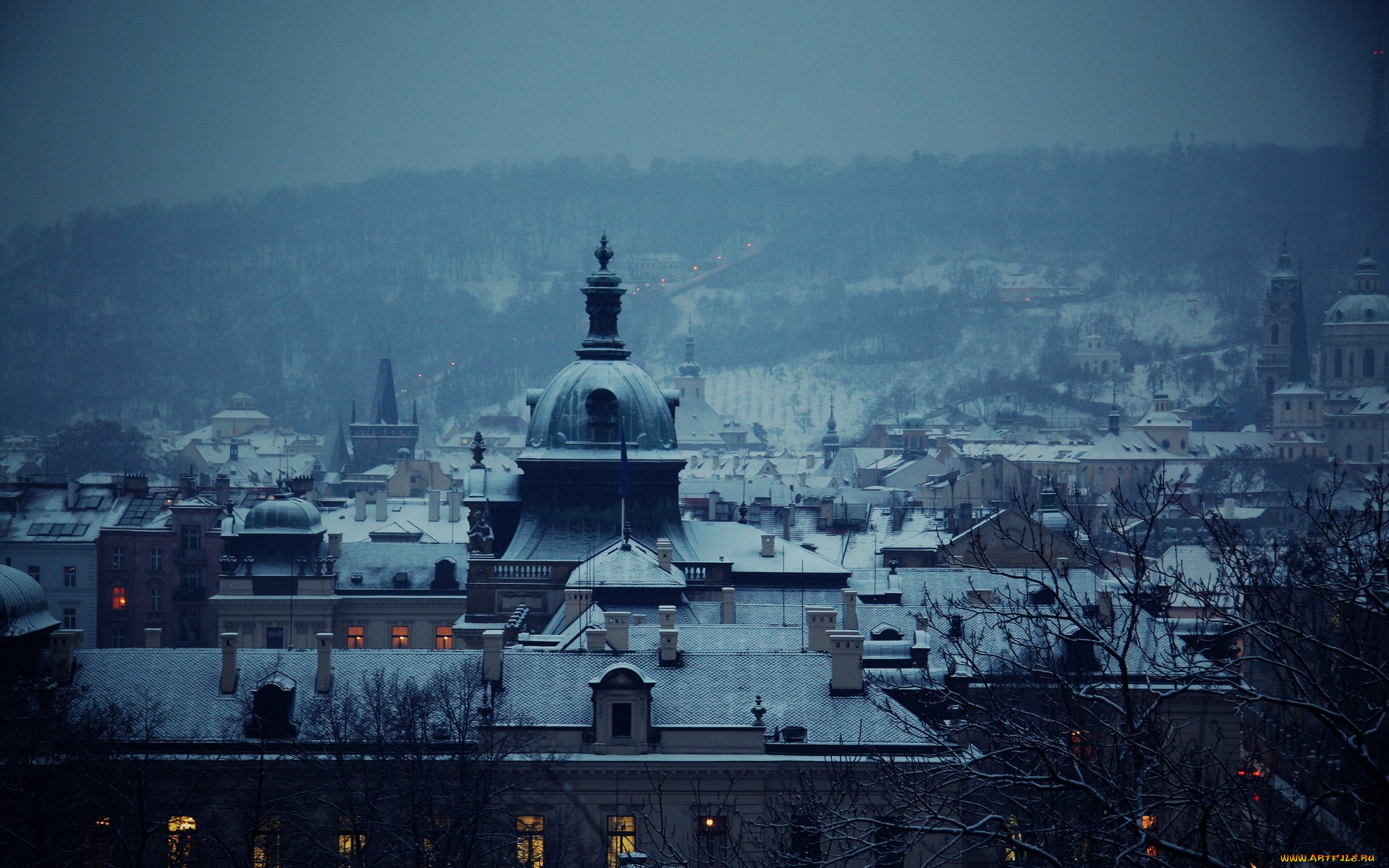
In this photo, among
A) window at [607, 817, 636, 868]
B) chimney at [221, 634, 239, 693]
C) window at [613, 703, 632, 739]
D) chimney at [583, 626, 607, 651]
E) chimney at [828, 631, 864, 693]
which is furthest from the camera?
chimney at [583, 626, 607, 651]

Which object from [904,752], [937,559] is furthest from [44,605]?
[937,559]

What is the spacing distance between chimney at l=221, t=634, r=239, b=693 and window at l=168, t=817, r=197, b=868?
477cm

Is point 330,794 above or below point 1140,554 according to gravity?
below

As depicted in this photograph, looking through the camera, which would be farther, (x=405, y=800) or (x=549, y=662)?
(x=549, y=662)

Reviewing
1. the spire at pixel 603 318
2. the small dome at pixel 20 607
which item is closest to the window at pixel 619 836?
the small dome at pixel 20 607

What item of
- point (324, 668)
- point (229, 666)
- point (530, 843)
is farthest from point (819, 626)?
point (229, 666)

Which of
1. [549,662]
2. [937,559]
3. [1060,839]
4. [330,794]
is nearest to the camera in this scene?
[1060,839]

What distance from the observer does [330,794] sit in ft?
132

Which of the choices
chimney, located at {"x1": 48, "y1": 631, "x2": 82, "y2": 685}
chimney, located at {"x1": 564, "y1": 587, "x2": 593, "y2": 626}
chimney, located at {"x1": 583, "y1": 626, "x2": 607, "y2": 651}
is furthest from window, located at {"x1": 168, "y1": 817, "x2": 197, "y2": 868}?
chimney, located at {"x1": 564, "y1": 587, "x2": 593, "y2": 626}

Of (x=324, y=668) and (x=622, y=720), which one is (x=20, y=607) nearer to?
(x=324, y=668)

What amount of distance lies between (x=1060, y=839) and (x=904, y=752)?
48.4 feet

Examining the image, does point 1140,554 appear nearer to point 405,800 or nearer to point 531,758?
point 405,800

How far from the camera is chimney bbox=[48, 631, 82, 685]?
45469mm

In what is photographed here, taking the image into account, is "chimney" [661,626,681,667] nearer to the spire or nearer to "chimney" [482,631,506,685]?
"chimney" [482,631,506,685]
